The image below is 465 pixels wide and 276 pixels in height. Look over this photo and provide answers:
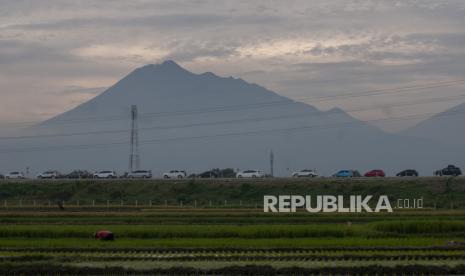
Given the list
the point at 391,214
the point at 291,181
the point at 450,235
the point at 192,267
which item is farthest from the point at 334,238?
the point at 291,181

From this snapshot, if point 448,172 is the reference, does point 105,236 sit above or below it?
below

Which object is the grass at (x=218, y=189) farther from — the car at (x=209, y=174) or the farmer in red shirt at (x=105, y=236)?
the farmer in red shirt at (x=105, y=236)

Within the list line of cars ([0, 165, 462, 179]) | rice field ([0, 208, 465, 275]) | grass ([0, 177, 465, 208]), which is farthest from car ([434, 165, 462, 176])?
rice field ([0, 208, 465, 275])

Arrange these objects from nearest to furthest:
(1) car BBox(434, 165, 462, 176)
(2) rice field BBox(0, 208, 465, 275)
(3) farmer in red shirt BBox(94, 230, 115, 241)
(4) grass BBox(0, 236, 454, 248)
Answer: (2) rice field BBox(0, 208, 465, 275) < (4) grass BBox(0, 236, 454, 248) < (3) farmer in red shirt BBox(94, 230, 115, 241) < (1) car BBox(434, 165, 462, 176)

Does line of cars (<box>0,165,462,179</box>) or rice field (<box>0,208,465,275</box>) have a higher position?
line of cars (<box>0,165,462,179</box>)

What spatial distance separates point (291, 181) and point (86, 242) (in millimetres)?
55561

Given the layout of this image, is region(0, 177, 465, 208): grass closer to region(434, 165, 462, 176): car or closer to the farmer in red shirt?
region(434, 165, 462, 176): car

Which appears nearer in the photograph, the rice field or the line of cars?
the rice field

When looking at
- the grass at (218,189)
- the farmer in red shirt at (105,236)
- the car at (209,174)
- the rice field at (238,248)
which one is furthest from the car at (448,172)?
the farmer in red shirt at (105,236)

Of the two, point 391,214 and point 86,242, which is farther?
point 391,214

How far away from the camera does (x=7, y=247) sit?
45156 millimetres

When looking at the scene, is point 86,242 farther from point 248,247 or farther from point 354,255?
point 354,255

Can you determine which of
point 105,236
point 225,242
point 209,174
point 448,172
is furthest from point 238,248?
point 209,174

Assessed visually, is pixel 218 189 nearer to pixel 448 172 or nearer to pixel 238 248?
pixel 448 172
